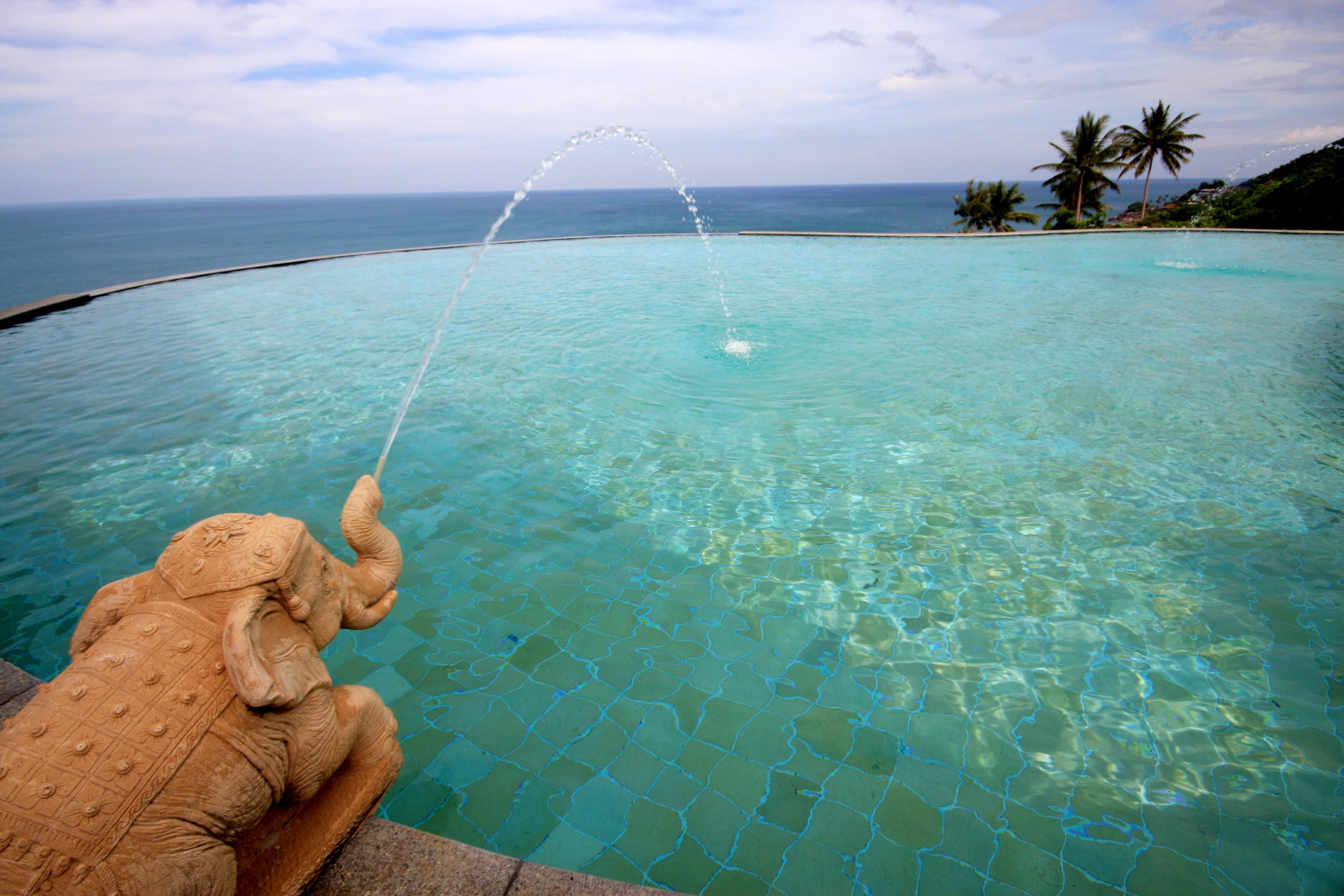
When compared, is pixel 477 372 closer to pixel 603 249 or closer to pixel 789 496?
pixel 789 496

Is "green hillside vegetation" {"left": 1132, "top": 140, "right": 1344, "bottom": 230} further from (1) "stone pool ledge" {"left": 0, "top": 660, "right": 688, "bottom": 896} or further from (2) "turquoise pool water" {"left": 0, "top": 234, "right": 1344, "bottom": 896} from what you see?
(1) "stone pool ledge" {"left": 0, "top": 660, "right": 688, "bottom": 896}

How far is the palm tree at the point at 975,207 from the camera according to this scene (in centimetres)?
3991

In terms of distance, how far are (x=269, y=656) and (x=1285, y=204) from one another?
37.7m

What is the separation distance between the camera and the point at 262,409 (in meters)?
8.25

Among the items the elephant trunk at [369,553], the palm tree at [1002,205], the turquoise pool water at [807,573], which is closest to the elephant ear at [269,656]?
the elephant trunk at [369,553]

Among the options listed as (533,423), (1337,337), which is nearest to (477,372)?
(533,423)

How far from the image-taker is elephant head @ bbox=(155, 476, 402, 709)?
205cm

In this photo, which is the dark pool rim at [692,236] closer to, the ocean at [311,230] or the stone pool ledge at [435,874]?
the ocean at [311,230]

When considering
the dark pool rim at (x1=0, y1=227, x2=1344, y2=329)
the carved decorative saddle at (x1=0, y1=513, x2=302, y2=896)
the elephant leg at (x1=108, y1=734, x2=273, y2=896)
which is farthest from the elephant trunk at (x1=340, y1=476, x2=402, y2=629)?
the dark pool rim at (x1=0, y1=227, x2=1344, y2=329)

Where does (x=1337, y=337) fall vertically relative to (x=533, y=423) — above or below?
above

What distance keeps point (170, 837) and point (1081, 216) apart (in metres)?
47.1

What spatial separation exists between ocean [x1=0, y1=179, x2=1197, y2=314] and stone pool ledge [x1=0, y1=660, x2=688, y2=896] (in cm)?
4108

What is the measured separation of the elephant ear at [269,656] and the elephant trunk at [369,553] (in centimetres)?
29

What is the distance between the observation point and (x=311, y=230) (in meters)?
103
